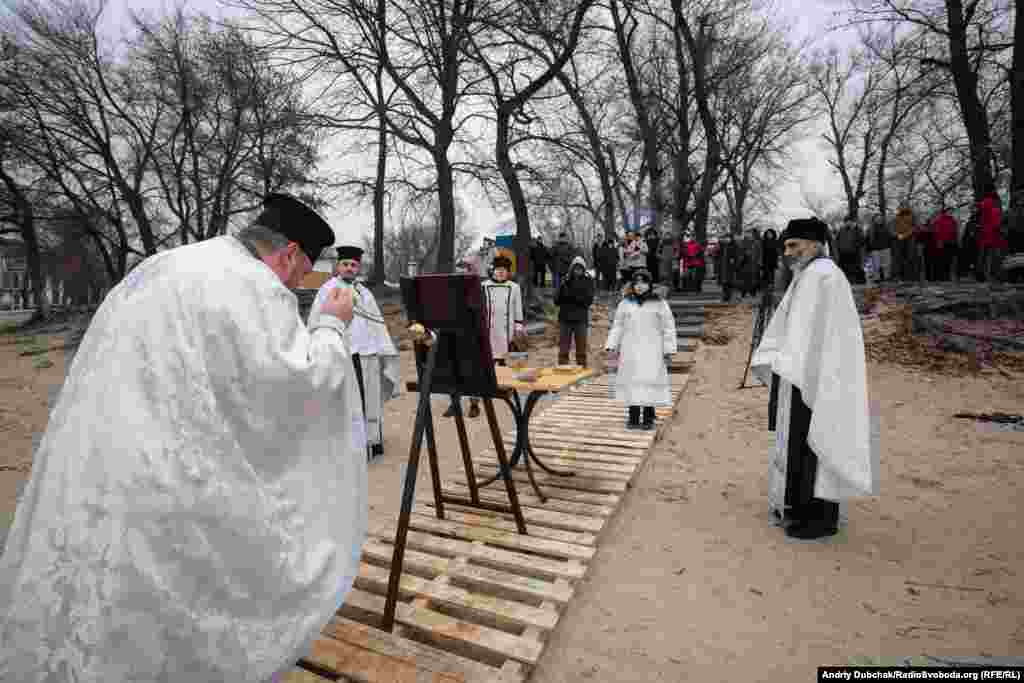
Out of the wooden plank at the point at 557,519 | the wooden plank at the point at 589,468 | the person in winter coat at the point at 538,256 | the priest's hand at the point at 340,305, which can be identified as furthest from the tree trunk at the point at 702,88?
the priest's hand at the point at 340,305

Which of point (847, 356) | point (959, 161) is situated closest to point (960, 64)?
point (959, 161)

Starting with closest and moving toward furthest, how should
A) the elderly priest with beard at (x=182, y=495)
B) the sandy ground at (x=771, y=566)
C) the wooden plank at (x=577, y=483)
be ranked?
the elderly priest with beard at (x=182, y=495), the sandy ground at (x=771, y=566), the wooden plank at (x=577, y=483)

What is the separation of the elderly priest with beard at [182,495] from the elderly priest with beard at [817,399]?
3248mm

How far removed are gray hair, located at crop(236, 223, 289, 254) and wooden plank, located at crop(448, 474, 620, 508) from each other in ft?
10.5

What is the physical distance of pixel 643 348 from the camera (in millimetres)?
6441

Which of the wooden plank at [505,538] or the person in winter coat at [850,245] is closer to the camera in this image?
the wooden plank at [505,538]

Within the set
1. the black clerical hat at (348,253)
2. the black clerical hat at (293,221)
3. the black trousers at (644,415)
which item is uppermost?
the black clerical hat at (348,253)

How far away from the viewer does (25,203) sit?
63.2 ft

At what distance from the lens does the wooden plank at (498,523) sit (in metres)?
3.71

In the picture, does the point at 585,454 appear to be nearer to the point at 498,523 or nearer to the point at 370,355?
the point at 498,523

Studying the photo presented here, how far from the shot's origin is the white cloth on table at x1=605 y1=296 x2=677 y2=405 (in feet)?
21.1

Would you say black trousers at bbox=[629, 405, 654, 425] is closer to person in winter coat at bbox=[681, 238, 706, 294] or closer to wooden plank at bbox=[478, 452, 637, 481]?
wooden plank at bbox=[478, 452, 637, 481]

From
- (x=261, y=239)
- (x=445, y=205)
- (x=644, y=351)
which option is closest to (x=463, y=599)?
(x=261, y=239)

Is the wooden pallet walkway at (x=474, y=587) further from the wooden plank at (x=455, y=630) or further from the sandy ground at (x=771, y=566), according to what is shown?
the sandy ground at (x=771, y=566)
